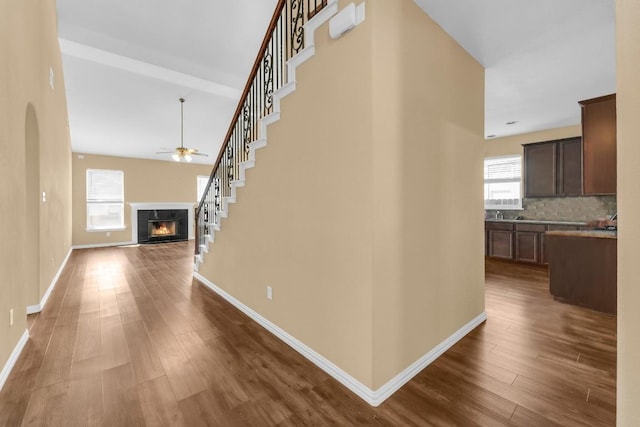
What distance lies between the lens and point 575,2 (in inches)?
80.2

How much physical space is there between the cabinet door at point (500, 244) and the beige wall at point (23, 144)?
7211 mm

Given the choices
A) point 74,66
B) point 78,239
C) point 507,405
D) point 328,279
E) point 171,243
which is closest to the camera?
point 507,405

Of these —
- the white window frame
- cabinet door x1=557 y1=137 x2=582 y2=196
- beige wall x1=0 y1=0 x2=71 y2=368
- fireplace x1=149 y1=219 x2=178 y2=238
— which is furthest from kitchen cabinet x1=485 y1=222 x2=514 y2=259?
the white window frame

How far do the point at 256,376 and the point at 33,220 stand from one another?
3.21 metres

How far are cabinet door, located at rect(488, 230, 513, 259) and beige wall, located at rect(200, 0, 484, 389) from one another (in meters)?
3.73

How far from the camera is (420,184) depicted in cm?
200

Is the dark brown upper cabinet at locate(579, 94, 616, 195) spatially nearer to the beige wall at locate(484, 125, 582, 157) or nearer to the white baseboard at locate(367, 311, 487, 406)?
the white baseboard at locate(367, 311, 487, 406)

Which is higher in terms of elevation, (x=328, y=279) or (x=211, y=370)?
(x=328, y=279)

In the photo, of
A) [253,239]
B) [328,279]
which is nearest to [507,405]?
[328,279]

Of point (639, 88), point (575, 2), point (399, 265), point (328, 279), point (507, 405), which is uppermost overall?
point (575, 2)

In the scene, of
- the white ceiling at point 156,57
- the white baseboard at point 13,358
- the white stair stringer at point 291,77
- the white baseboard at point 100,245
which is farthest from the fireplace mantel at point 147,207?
the white stair stringer at point 291,77

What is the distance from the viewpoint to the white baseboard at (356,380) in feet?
5.63

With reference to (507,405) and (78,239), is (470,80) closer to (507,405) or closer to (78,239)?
(507,405)

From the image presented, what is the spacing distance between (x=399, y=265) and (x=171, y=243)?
9127 mm
